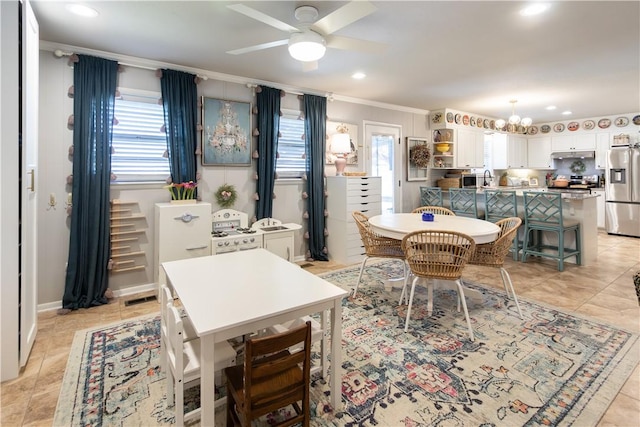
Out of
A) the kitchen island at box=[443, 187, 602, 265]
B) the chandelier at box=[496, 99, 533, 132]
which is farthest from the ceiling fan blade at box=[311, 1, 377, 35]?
the chandelier at box=[496, 99, 533, 132]

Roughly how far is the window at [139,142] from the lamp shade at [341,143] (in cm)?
225

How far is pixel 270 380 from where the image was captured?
4.76ft

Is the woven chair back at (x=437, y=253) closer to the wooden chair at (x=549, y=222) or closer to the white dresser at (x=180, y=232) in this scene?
the white dresser at (x=180, y=232)

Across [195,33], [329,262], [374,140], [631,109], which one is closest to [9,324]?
[195,33]

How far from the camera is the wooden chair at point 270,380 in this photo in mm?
1330

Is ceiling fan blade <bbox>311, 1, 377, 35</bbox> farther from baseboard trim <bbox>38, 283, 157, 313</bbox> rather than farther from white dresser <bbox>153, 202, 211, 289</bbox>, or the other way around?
baseboard trim <bbox>38, 283, 157, 313</bbox>

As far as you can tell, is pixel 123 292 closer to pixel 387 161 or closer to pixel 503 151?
pixel 387 161

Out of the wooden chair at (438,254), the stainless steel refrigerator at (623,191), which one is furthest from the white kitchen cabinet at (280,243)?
the stainless steel refrigerator at (623,191)

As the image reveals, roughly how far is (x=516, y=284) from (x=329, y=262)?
2325mm

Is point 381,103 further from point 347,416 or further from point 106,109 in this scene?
point 347,416

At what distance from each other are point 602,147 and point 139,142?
29.0ft

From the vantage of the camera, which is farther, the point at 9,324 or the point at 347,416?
the point at 9,324

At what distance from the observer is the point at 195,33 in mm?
2834

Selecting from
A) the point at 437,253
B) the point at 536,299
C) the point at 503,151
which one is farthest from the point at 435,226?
the point at 503,151
